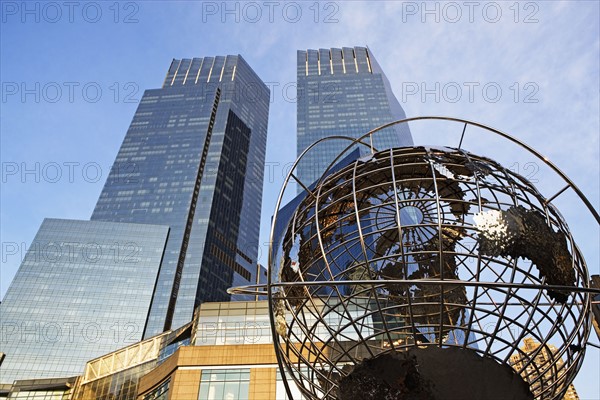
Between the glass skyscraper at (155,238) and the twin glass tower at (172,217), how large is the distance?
209 mm

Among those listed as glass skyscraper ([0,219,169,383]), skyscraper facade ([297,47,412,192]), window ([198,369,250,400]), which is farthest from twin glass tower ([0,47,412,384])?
window ([198,369,250,400])

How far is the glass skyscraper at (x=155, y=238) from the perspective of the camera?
60562mm

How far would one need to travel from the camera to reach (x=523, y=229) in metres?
3.72

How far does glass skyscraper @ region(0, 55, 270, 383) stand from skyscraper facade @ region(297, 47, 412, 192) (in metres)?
18.8

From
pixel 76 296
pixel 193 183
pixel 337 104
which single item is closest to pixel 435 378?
pixel 76 296

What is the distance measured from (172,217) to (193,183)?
9485 mm

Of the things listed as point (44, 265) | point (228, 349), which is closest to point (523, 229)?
point (228, 349)

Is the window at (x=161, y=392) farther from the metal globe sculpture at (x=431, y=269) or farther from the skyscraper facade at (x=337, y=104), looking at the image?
the skyscraper facade at (x=337, y=104)

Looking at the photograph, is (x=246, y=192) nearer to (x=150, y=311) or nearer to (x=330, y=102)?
(x=330, y=102)

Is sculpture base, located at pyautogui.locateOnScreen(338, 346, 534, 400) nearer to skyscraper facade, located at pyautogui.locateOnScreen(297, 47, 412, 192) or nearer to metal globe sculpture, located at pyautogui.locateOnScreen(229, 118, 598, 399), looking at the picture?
metal globe sculpture, located at pyautogui.locateOnScreen(229, 118, 598, 399)

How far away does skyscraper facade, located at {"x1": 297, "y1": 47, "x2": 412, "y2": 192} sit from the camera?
9675 centimetres

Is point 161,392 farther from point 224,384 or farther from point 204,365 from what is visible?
point 224,384

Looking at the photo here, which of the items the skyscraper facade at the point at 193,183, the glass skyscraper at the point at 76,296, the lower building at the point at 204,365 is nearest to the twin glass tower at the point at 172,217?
the glass skyscraper at the point at 76,296

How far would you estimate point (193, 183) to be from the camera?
89.1m
